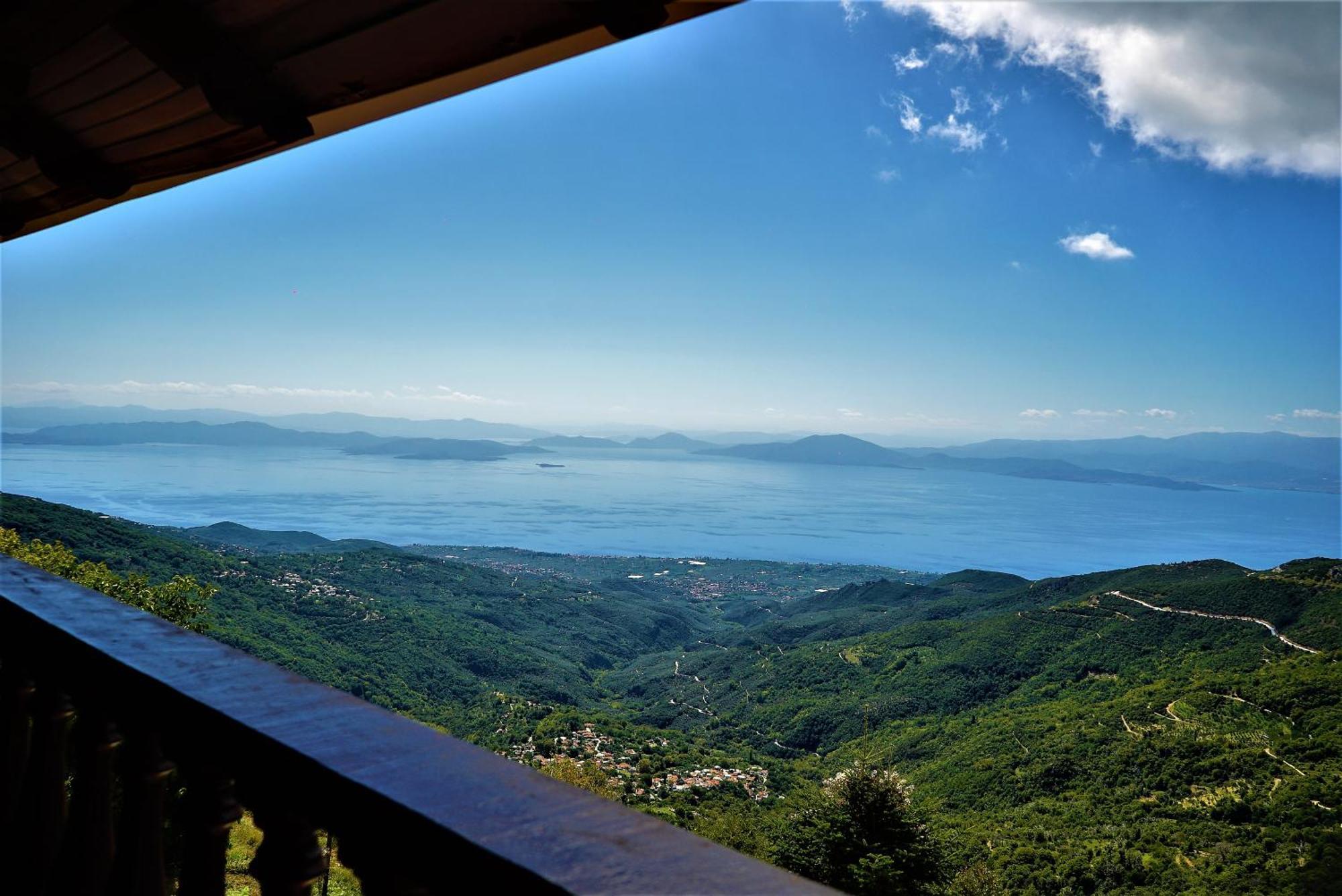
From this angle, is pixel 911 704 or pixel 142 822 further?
pixel 911 704

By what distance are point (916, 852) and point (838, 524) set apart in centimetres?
12136

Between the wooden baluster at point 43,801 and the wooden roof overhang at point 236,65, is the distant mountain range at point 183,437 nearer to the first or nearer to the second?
the wooden roof overhang at point 236,65

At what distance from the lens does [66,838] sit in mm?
953

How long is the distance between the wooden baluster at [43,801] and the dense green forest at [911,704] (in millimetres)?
8735


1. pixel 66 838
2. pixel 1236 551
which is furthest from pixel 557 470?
pixel 66 838

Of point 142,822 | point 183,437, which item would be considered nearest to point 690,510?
point 183,437

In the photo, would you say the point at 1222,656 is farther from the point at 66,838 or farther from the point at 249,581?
the point at 249,581

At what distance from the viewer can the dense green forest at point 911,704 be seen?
18.7 m

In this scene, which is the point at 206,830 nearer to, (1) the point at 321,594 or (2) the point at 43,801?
(2) the point at 43,801

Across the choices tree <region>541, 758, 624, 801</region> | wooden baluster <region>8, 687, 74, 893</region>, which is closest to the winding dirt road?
tree <region>541, 758, 624, 801</region>

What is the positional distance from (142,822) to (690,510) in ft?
466

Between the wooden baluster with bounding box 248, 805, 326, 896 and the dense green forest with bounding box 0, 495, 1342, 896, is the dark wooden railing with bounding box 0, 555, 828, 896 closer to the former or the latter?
the wooden baluster with bounding box 248, 805, 326, 896

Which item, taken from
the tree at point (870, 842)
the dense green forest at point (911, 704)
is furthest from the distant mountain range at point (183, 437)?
the tree at point (870, 842)

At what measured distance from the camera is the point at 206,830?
784 mm
